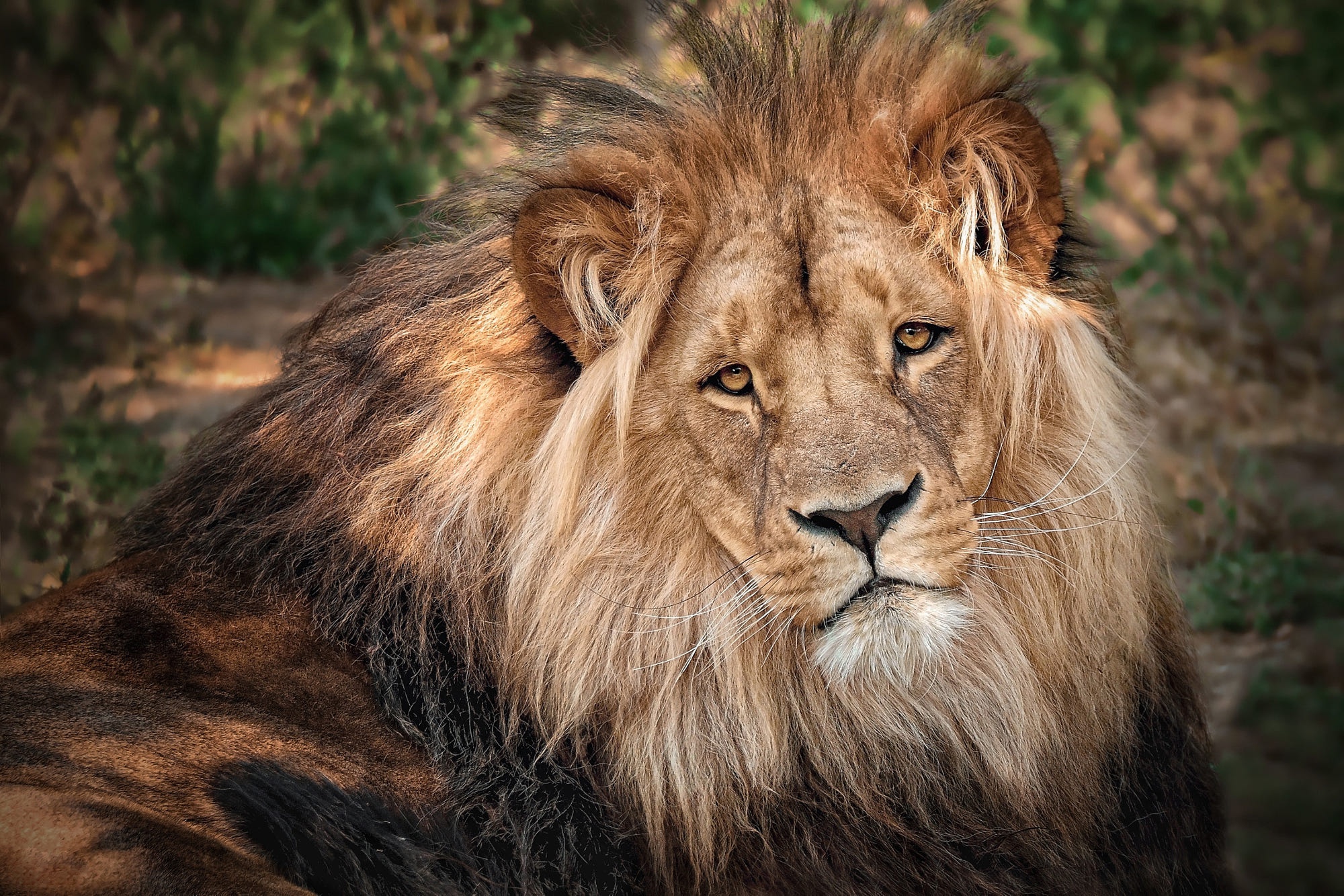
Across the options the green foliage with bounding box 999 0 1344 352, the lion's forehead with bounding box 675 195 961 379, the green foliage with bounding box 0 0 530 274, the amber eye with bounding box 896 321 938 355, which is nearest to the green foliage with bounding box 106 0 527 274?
the green foliage with bounding box 0 0 530 274

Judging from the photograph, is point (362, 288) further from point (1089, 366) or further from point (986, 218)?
point (1089, 366)

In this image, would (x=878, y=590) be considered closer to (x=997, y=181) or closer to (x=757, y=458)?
(x=757, y=458)

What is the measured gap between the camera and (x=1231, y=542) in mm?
5000

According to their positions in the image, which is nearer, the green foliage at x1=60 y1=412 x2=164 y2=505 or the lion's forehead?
the lion's forehead

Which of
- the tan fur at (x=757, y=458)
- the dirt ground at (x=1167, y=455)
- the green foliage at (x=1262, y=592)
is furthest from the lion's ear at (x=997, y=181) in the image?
the green foliage at (x=1262, y=592)

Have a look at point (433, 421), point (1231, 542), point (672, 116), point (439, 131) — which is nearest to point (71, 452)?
point (439, 131)

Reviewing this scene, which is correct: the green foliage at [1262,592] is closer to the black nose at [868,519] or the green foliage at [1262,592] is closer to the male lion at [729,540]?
the male lion at [729,540]

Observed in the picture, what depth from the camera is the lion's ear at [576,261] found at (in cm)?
244

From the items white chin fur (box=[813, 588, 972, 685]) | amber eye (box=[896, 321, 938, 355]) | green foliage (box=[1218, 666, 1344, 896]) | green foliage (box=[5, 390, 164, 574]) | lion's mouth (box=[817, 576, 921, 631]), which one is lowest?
green foliage (box=[1218, 666, 1344, 896])

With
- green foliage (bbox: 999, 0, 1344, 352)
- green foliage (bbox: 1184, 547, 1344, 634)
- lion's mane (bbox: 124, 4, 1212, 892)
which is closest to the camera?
lion's mane (bbox: 124, 4, 1212, 892)

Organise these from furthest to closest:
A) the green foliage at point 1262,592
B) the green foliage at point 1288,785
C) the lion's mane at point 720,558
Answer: the green foliage at point 1262,592
the green foliage at point 1288,785
the lion's mane at point 720,558

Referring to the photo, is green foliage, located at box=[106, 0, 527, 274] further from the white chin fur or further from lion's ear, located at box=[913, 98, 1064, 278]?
the white chin fur

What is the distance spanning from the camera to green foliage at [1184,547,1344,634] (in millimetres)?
4633

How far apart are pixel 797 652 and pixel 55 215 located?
14.8 feet
